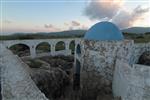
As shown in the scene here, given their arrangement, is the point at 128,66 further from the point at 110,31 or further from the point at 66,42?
the point at 66,42

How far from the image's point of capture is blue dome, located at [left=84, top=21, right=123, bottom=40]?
10.8 m

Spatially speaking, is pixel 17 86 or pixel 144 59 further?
pixel 144 59

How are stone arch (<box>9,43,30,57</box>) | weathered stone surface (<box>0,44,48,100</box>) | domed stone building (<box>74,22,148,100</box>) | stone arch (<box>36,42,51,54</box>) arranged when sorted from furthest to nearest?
stone arch (<box>36,42,51,54</box>)
stone arch (<box>9,43,30,57</box>)
domed stone building (<box>74,22,148,100</box>)
weathered stone surface (<box>0,44,48,100</box>)

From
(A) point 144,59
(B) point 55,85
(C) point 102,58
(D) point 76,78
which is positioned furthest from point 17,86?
(A) point 144,59

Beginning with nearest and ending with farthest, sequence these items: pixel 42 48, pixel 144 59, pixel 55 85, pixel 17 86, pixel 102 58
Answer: pixel 17 86, pixel 102 58, pixel 55 85, pixel 144 59, pixel 42 48

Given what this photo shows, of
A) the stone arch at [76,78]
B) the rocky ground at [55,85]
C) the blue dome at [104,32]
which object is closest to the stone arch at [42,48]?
the stone arch at [76,78]

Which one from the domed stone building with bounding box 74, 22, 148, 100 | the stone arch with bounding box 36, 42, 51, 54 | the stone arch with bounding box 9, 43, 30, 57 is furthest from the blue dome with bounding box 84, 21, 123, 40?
the stone arch with bounding box 36, 42, 51, 54

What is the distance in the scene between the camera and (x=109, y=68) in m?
10.4

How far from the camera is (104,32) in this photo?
10.9 metres

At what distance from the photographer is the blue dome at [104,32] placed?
10773mm

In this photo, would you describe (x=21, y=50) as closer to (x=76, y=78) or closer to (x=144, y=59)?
(x=76, y=78)

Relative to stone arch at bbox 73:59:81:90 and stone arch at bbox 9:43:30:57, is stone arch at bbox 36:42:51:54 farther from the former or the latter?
stone arch at bbox 73:59:81:90

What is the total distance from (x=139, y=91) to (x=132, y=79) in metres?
0.50

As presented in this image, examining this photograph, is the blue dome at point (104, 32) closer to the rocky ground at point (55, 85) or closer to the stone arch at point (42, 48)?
the rocky ground at point (55, 85)
